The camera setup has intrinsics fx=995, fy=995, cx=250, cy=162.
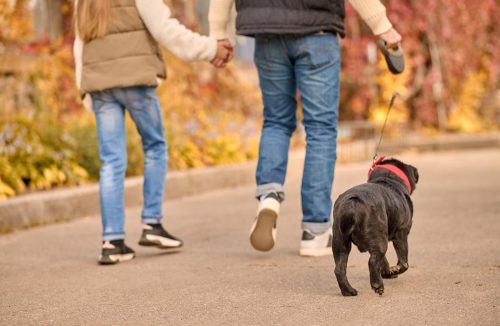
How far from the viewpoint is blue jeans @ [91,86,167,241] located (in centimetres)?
536

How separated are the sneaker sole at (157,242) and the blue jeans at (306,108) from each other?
23.8 inches

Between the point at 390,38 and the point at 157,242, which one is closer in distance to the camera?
the point at 390,38

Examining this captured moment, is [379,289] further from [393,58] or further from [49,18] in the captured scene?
[49,18]

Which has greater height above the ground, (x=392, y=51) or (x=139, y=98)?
(x=392, y=51)

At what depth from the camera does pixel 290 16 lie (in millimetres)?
5078

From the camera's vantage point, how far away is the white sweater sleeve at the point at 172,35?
207 inches

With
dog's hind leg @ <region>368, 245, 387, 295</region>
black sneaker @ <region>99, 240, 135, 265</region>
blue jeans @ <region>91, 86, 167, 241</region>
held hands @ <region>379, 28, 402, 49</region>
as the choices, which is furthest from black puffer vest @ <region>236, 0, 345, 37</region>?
dog's hind leg @ <region>368, 245, 387, 295</region>

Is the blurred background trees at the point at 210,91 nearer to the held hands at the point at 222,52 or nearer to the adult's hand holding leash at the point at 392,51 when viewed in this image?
Result: the held hands at the point at 222,52

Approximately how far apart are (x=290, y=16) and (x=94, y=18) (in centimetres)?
105

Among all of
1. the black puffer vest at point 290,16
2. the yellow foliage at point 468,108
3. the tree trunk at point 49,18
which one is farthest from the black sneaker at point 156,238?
the yellow foliage at point 468,108

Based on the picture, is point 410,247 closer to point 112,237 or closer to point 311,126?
point 311,126

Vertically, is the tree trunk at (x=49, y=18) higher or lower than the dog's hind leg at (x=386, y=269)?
higher

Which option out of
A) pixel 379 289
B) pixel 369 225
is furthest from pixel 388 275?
pixel 369 225

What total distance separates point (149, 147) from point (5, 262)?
102cm
